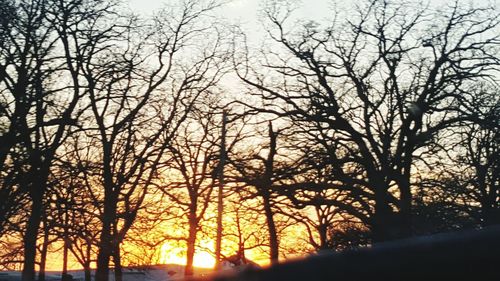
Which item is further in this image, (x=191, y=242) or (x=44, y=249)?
(x=191, y=242)

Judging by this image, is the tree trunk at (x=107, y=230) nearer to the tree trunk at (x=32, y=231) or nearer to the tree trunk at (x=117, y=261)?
the tree trunk at (x=117, y=261)

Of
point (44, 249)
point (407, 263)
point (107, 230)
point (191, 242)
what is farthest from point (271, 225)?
point (407, 263)

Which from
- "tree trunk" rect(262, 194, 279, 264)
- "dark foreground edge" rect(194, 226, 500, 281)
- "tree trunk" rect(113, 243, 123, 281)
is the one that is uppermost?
"tree trunk" rect(262, 194, 279, 264)

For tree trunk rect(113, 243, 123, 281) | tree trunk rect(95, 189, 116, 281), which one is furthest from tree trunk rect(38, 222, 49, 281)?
tree trunk rect(113, 243, 123, 281)

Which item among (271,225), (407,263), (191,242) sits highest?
(191,242)

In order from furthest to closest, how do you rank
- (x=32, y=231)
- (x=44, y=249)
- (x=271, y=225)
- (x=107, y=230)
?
(x=44, y=249) → (x=271, y=225) → (x=107, y=230) → (x=32, y=231)

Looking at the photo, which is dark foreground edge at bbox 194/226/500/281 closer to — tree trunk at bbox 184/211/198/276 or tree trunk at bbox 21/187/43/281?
tree trunk at bbox 21/187/43/281

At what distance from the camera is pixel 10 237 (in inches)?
1179

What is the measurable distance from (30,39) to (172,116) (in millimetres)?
9954

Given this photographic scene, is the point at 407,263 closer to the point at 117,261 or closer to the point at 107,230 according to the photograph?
the point at 107,230

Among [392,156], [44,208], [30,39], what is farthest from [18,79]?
[392,156]

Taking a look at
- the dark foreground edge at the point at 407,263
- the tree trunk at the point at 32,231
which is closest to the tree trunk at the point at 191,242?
the tree trunk at the point at 32,231

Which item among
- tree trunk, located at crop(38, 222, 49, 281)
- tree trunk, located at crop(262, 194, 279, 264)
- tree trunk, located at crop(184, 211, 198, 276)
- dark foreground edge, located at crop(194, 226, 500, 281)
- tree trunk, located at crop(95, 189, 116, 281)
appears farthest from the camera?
tree trunk, located at crop(184, 211, 198, 276)

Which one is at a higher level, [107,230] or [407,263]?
[107,230]
